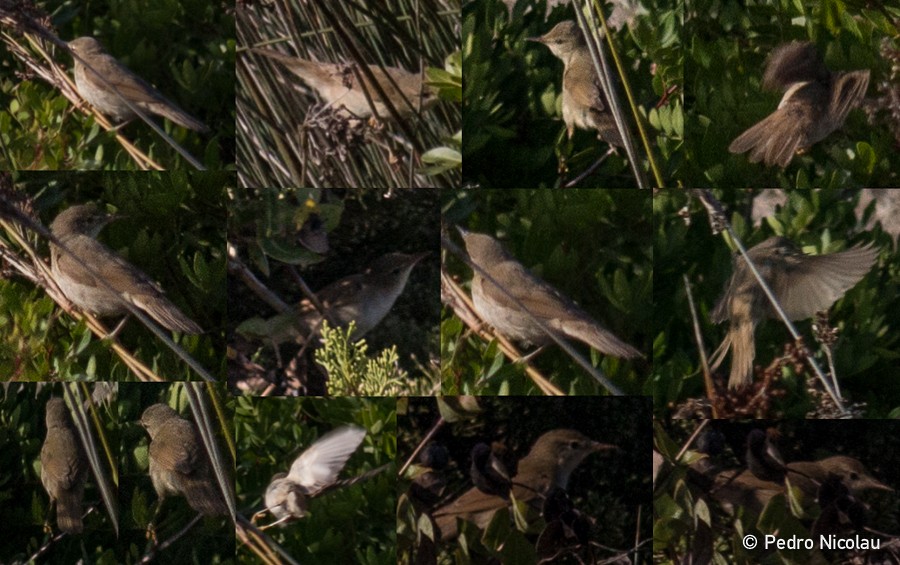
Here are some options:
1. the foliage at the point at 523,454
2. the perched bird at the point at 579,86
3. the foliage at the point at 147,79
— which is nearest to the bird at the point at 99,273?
the foliage at the point at 147,79

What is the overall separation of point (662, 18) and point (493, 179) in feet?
1.63

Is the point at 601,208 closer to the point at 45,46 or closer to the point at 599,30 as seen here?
the point at 599,30

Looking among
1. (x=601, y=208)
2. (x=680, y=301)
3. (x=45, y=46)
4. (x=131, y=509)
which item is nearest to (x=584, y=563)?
(x=680, y=301)

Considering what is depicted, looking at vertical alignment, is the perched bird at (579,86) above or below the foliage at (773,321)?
above

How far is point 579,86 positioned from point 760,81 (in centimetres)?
40

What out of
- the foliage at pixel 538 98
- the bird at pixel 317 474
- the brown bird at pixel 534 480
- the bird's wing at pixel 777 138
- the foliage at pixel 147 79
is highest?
the foliage at pixel 147 79

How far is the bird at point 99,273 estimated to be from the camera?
9.07 ft

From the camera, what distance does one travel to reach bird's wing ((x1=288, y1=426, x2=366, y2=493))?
2.77 meters

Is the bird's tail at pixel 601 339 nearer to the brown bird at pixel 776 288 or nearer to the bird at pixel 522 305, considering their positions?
the bird at pixel 522 305

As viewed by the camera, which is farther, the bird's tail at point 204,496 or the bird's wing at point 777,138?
the bird's tail at point 204,496

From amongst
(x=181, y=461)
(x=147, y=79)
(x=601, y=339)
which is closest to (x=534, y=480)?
(x=601, y=339)

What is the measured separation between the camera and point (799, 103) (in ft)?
8.87

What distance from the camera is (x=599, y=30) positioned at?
8.82 feet

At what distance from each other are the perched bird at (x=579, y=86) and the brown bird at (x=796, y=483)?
78cm
